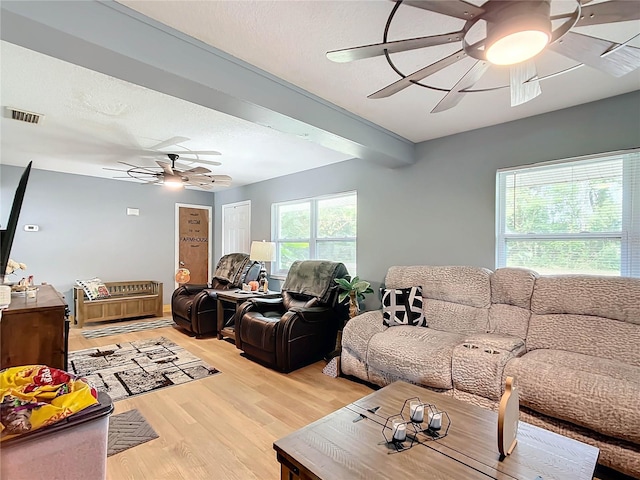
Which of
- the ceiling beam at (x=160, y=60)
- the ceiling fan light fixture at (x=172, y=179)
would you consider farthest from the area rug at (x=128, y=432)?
the ceiling fan light fixture at (x=172, y=179)

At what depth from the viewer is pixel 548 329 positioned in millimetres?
2555

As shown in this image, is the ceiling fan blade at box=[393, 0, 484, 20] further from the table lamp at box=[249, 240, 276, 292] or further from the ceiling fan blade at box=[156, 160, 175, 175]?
the table lamp at box=[249, 240, 276, 292]

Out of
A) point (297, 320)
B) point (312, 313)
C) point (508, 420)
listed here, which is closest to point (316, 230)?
point (312, 313)

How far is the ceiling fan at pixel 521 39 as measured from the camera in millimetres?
1151

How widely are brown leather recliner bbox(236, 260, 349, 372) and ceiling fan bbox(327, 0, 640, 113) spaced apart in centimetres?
257

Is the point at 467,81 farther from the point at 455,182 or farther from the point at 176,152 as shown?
the point at 176,152

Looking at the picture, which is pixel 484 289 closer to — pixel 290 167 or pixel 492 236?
pixel 492 236

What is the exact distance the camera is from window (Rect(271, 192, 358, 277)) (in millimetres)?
4561

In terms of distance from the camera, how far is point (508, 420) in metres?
1.37

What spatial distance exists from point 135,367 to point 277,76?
3.29m

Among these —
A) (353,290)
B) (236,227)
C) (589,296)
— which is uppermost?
(236,227)

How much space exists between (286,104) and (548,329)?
2699mm

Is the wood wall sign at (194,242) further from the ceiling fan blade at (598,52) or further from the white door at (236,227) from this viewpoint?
the ceiling fan blade at (598,52)

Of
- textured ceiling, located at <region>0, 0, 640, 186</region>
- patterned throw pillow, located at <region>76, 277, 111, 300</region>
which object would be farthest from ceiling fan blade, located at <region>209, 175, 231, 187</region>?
patterned throw pillow, located at <region>76, 277, 111, 300</region>
